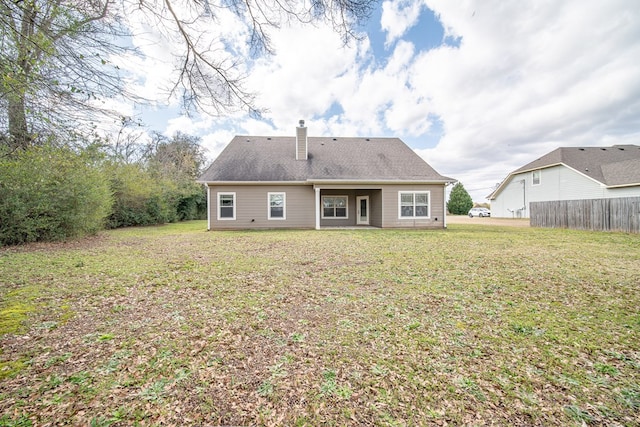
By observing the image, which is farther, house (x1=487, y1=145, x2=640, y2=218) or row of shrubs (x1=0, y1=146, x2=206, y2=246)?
house (x1=487, y1=145, x2=640, y2=218)

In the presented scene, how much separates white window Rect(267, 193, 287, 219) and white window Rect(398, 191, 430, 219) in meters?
6.23

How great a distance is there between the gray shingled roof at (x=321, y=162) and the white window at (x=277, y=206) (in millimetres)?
918

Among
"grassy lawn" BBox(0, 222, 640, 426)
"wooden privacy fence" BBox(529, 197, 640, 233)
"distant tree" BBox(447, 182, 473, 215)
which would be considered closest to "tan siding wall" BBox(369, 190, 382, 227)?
"wooden privacy fence" BBox(529, 197, 640, 233)

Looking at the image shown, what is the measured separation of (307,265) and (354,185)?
8.89 metres

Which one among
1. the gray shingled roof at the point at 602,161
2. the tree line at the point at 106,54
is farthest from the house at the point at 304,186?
the gray shingled roof at the point at 602,161

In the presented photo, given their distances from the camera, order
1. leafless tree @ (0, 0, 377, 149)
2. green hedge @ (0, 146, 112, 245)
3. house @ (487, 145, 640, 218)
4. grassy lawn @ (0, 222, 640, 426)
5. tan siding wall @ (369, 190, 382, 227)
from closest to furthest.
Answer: grassy lawn @ (0, 222, 640, 426)
leafless tree @ (0, 0, 377, 149)
green hedge @ (0, 146, 112, 245)
tan siding wall @ (369, 190, 382, 227)
house @ (487, 145, 640, 218)

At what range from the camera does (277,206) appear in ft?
47.5

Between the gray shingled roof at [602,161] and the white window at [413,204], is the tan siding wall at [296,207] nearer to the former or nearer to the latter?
the white window at [413,204]

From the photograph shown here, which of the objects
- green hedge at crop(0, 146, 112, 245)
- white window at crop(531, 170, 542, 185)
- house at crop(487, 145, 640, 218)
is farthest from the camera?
white window at crop(531, 170, 542, 185)

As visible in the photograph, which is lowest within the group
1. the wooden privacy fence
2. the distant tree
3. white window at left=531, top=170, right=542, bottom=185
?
the wooden privacy fence

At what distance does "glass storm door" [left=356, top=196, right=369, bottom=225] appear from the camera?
16594 mm

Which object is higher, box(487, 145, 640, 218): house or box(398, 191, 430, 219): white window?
box(487, 145, 640, 218): house

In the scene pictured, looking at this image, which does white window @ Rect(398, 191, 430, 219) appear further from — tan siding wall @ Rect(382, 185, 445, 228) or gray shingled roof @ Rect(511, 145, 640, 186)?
gray shingled roof @ Rect(511, 145, 640, 186)

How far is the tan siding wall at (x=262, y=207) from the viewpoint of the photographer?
46.2ft
